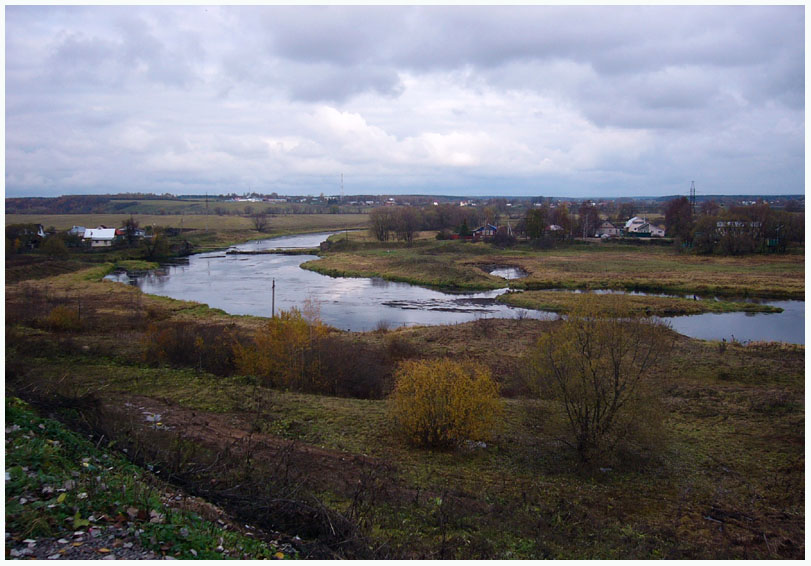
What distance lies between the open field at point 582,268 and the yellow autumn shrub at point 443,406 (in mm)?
26271

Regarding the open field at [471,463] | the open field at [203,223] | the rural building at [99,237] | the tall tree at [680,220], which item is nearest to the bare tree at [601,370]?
the open field at [471,463]

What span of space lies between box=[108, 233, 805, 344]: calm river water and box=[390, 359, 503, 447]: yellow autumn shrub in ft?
46.1

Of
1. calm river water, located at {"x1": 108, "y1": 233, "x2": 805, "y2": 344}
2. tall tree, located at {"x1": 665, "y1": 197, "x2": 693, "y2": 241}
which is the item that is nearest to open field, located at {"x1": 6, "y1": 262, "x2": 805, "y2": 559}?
calm river water, located at {"x1": 108, "y1": 233, "x2": 805, "y2": 344}

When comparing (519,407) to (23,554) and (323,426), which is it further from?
(23,554)

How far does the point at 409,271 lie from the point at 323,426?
31939 mm

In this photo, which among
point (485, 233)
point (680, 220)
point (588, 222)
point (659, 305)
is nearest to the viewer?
point (659, 305)

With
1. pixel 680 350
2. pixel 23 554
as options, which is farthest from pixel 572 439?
pixel 680 350

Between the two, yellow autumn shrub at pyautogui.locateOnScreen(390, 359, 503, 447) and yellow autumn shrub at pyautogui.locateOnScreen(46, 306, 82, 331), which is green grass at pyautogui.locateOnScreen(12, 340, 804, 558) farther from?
yellow autumn shrub at pyautogui.locateOnScreen(46, 306, 82, 331)

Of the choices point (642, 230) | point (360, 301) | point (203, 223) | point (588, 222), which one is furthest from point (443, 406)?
point (203, 223)

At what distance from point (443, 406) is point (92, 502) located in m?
5.92

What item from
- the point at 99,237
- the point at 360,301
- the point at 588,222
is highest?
the point at 588,222

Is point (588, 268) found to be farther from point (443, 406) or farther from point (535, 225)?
point (443, 406)

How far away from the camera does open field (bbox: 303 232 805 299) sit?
114ft

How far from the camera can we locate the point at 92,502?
562cm
